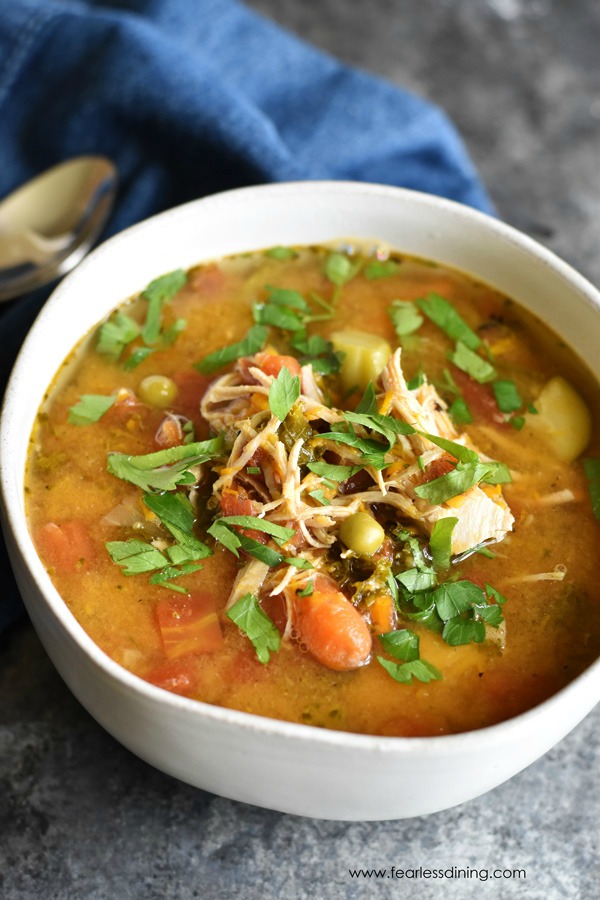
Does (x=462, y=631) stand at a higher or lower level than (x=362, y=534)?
lower

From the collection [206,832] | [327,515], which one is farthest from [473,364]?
[206,832]

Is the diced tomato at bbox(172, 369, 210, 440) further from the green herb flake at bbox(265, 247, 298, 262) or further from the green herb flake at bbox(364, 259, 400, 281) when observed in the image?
the green herb flake at bbox(364, 259, 400, 281)

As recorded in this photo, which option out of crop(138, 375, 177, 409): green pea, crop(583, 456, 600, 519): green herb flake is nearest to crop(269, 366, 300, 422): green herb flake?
crop(138, 375, 177, 409): green pea

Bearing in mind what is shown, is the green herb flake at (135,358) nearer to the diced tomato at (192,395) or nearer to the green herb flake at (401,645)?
the diced tomato at (192,395)

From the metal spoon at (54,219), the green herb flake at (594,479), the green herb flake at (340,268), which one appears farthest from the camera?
the metal spoon at (54,219)

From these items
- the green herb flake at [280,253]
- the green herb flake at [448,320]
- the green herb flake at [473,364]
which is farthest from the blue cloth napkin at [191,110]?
the green herb flake at [473,364]

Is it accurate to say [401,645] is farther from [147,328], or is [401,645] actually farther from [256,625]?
[147,328]

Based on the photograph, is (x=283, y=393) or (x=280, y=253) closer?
(x=283, y=393)
